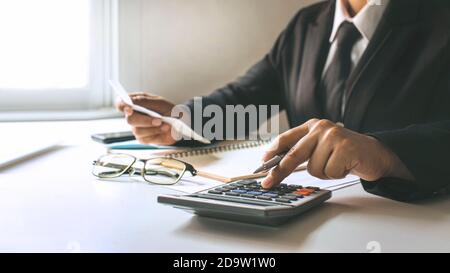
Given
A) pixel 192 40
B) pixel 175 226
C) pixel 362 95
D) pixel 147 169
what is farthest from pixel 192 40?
pixel 175 226

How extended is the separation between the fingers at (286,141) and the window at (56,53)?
2.89 ft

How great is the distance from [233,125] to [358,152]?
1.95 ft

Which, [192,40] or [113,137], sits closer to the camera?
[113,137]

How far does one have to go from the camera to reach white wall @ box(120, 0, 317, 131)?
1470mm

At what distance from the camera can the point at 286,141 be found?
71cm

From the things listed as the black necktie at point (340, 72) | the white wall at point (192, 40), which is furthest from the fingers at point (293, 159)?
the white wall at point (192, 40)

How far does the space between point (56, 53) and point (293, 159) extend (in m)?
0.99

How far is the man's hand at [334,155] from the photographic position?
0.66 meters

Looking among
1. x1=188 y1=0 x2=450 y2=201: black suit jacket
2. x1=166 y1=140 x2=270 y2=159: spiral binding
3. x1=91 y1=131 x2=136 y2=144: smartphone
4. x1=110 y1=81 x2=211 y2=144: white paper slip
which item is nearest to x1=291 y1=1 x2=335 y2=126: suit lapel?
x1=188 y1=0 x2=450 y2=201: black suit jacket

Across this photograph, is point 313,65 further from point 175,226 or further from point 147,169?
point 175,226

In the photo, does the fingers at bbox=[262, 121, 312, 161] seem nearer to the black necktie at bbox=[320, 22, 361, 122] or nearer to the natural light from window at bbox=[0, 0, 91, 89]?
the black necktie at bbox=[320, 22, 361, 122]

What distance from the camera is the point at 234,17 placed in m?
1.54

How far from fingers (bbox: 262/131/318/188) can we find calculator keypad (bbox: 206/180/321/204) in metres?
0.01
